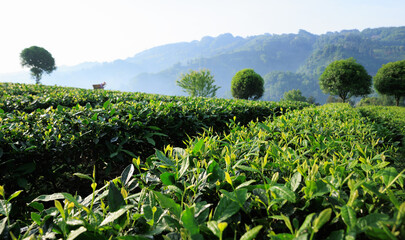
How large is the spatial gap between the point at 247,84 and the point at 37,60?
46.4m

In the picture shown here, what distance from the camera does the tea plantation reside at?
734 millimetres

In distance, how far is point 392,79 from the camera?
24.8m

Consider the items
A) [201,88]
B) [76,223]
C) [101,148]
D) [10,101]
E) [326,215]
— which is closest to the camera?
[326,215]

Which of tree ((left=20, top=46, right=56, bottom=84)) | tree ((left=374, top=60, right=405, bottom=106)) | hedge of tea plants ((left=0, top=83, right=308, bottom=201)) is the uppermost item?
tree ((left=20, top=46, right=56, bottom=84))

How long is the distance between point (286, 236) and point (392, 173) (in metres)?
0.51

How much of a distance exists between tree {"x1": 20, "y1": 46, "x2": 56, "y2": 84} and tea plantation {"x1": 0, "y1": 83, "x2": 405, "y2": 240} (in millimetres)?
52068

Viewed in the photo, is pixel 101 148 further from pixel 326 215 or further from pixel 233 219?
pixel 326 215

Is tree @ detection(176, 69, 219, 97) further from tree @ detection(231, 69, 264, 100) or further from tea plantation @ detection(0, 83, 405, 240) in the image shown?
tea plantation @ detection(0, 83, 405, 240)

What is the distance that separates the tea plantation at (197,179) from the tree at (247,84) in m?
21.0

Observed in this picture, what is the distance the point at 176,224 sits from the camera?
0.76 meters

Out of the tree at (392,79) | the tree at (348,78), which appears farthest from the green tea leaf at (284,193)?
the tree at (392,79)

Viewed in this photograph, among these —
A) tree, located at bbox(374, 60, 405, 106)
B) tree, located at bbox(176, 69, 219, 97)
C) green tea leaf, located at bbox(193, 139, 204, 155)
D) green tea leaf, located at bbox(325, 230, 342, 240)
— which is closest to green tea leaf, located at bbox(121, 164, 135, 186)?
green tea leaf, located at bbox(193, 139, 204, 155)

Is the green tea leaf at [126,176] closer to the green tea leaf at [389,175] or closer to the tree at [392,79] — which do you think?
the green tea leaf at [389,175]

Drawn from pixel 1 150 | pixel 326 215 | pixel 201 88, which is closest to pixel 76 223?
pixel 326 215
